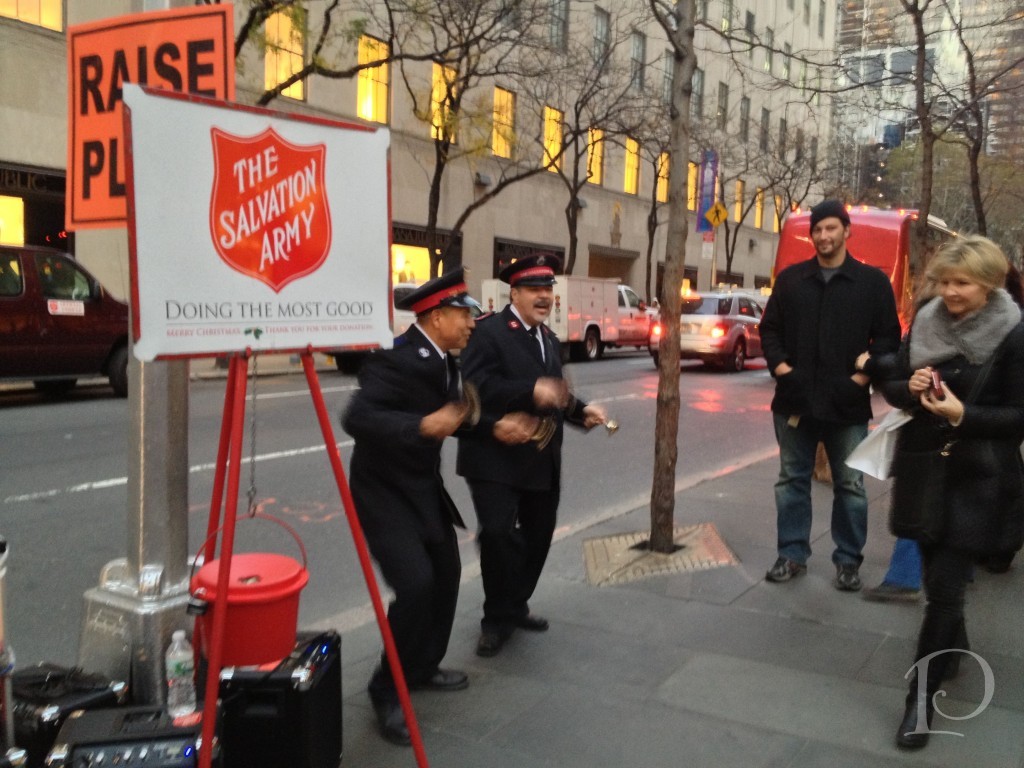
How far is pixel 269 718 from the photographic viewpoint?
2936 millimetres

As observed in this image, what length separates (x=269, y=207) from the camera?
2.79m

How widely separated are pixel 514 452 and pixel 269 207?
71.9 inches

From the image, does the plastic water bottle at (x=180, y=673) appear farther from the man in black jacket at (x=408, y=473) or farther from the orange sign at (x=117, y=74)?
the orange sign at (x=117, y=74)

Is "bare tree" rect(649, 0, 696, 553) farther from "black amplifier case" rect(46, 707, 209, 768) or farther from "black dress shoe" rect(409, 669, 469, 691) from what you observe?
"black amplifier case" rect(46, 707, 209, 768)

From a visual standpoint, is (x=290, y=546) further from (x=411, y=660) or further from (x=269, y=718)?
(x=269, y=718)

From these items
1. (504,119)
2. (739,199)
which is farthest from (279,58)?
(739,199)

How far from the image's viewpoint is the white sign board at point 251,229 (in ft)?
8.27

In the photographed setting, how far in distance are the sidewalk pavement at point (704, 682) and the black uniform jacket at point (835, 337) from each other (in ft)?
3.33

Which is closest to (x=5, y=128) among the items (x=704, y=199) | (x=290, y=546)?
(x=290, y=546)

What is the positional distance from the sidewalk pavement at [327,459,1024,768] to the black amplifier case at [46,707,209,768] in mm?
803

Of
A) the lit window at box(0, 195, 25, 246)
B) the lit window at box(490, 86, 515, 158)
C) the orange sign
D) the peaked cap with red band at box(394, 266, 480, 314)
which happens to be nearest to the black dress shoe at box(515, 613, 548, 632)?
the peaked cap with red band at box(394, 266, 480, 314)

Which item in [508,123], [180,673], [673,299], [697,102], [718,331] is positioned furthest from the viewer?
[697,102]

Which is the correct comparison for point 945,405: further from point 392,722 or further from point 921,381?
point 392,722

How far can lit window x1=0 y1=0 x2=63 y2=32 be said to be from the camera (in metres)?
17.2
